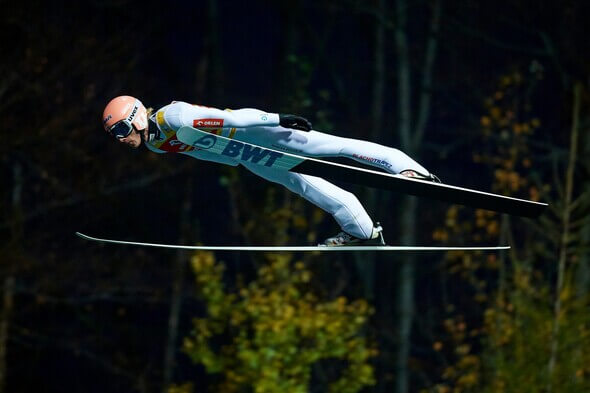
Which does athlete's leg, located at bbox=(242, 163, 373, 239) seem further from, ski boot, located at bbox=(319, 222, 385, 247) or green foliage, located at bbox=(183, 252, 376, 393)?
green foliage, located at bbox=(183, 252, 376, 393)

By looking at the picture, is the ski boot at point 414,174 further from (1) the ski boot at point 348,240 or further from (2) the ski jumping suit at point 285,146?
(1) the ski boot at point 348,240

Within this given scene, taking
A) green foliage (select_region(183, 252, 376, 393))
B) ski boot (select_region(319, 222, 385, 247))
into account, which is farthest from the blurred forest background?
ski boot (select_region(319, 222, 385, 247))

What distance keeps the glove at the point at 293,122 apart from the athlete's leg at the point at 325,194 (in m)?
0.48

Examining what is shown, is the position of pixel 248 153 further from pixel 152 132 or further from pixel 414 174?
pixel 414 174

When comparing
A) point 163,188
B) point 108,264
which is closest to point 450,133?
point 163,188

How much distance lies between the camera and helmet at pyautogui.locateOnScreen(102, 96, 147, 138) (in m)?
6.79

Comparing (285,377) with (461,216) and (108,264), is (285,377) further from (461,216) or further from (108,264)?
(461,216)

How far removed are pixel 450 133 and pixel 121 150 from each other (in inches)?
305

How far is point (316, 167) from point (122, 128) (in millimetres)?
1130

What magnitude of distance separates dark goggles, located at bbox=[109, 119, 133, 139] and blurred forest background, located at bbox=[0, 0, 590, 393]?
751cm

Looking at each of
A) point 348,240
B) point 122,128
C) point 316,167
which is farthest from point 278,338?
point 122,128

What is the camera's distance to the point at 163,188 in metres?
20.6

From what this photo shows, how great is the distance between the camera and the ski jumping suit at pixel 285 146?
6773 millimetres

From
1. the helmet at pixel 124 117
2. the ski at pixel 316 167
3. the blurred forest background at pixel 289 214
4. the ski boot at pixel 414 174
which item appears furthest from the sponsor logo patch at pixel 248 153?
the blurred forest background at pixel 289 214
